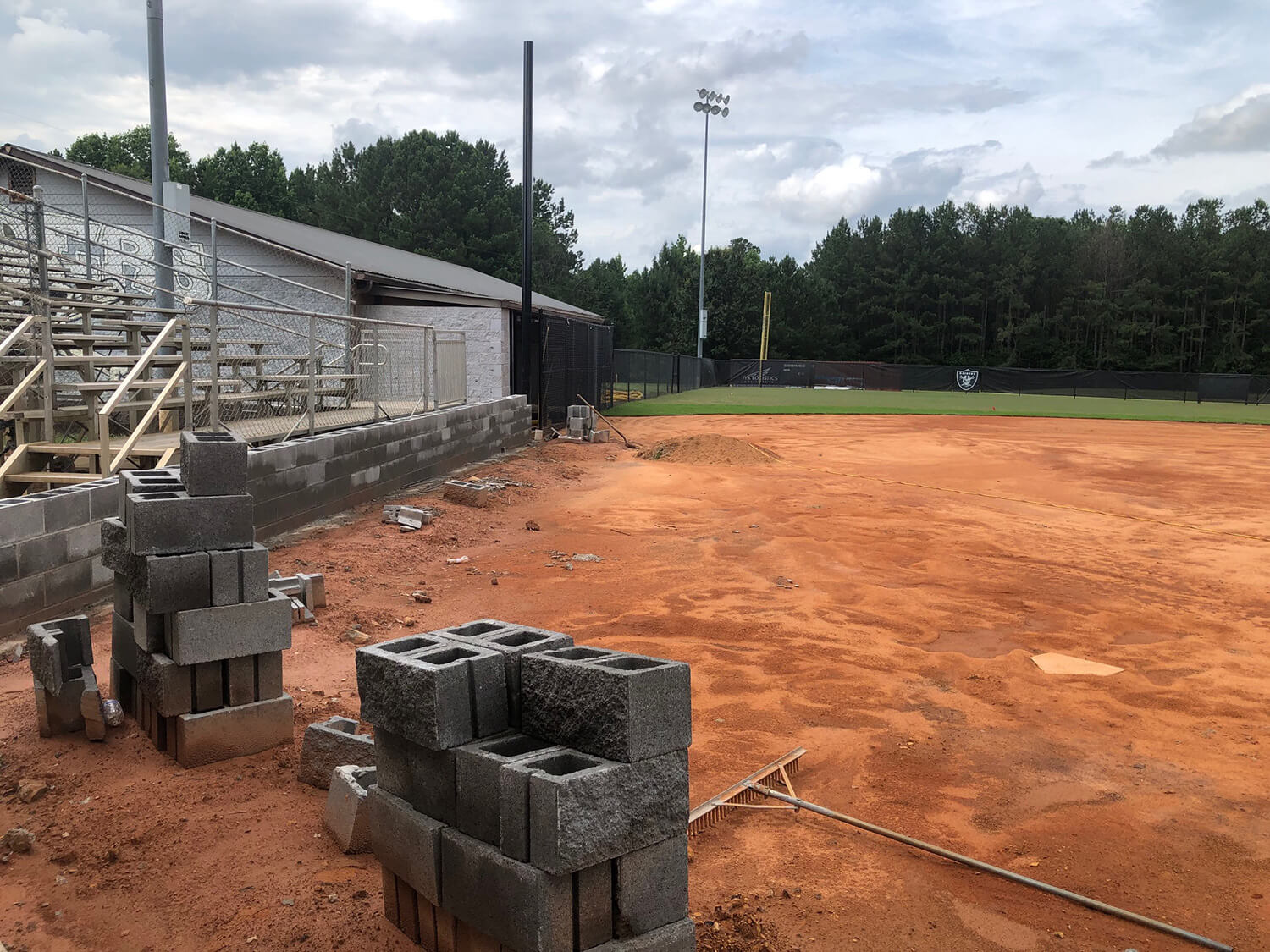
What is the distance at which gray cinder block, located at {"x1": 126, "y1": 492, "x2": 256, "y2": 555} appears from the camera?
5.44 metres

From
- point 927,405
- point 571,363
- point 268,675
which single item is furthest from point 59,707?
point 927,405

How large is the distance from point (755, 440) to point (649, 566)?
16.7m

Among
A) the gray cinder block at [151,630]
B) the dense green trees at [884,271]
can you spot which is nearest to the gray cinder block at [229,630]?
the gray cinder block at [151,630]

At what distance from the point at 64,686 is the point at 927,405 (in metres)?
43.2

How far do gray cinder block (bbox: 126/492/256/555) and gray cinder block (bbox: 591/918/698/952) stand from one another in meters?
3.43

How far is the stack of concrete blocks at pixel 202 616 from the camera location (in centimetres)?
536

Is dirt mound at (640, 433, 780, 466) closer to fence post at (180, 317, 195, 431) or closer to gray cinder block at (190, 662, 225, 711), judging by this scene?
fence post at (180, 317, 195, 431)

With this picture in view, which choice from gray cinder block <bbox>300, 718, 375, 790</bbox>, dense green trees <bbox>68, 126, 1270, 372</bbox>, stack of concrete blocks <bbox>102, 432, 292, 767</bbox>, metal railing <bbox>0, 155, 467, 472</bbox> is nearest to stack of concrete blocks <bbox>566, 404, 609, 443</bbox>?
metal railing <bbox>0, 155, 467, 472</bbox>

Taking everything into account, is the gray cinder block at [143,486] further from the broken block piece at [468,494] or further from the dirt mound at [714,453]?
the dirt mound at [714,453]

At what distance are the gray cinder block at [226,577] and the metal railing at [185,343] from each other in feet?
15.2

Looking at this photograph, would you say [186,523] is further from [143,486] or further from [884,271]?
[884,271]

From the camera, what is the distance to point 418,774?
371cm

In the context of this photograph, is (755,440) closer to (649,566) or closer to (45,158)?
(649,566)

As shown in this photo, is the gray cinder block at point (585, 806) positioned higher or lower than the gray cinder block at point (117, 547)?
lower
